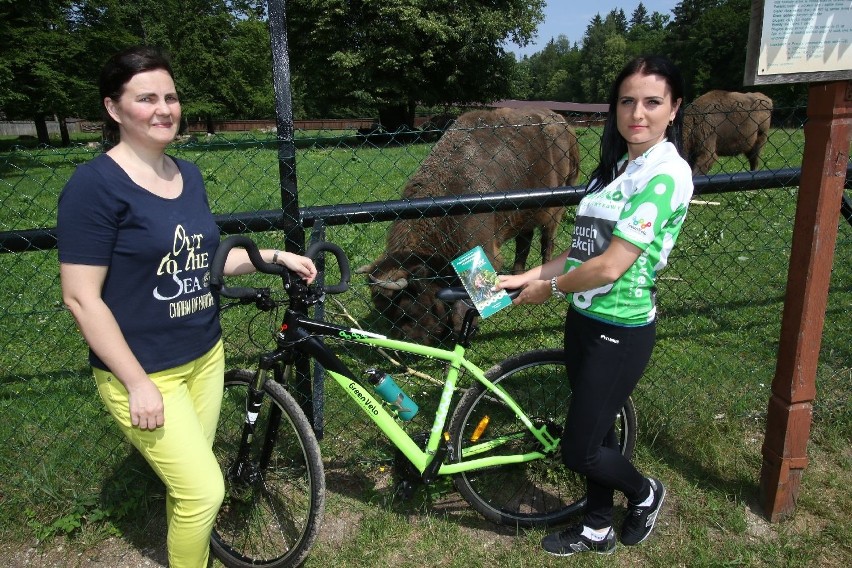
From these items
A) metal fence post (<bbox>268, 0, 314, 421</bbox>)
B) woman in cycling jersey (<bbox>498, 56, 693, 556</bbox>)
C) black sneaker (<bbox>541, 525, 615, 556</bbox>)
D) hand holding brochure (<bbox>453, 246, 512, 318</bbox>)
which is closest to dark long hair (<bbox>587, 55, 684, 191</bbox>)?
woman in cycling jersey (<bbox>498, 56, 693, 556</bbox>)

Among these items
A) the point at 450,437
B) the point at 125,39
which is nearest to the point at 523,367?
the point at 450,437

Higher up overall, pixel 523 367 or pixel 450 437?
pixel 523 367

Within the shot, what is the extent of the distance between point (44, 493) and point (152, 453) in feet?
4.80

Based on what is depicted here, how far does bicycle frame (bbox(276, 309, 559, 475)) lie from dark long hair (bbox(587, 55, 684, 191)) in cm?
99

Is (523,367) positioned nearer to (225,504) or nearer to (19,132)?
(225,504)

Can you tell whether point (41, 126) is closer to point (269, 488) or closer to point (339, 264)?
point (269, 488)

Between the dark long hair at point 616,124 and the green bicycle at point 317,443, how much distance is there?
793 mm

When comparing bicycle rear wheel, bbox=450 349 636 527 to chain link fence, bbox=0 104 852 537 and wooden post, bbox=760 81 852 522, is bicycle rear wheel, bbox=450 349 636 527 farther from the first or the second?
wooden post, bbox=760 81 852 522

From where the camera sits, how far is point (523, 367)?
307cm

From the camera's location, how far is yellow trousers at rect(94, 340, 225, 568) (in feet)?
6.97

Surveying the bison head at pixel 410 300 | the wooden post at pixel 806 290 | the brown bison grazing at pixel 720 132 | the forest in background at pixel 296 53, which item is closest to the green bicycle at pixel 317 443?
the wooden post at pixel 806 290

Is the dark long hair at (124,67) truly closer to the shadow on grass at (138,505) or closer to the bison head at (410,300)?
the shadow on grass at (138,505)

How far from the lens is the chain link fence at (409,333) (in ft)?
10.4

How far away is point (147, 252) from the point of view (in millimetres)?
2004
